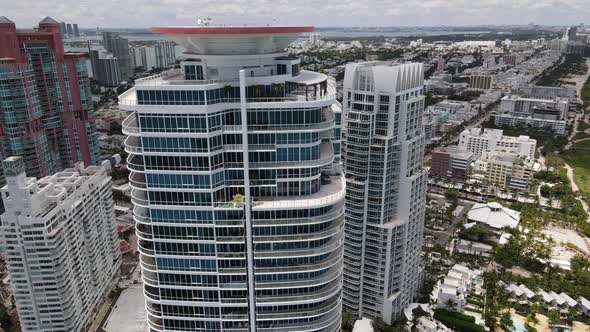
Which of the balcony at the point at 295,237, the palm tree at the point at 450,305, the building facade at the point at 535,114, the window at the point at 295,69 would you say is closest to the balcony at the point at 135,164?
the balcony at the point at 295,237

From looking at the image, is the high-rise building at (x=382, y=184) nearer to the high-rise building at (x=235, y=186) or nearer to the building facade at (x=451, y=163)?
the high-rise building at (x=235, y=186)

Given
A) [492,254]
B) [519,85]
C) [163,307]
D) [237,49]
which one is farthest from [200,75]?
[519,85]

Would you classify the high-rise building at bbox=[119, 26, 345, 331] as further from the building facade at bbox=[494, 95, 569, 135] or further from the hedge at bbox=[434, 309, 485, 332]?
the building facade at bbox=[494, 95, 569, 135]

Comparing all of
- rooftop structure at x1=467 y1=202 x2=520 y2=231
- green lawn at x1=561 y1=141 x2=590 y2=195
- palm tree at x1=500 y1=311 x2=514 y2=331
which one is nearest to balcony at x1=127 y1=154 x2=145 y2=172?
palm tree at x1=500 y1=311 x2=514 y2=331

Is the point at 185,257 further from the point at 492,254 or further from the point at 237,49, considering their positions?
the point at 492,254

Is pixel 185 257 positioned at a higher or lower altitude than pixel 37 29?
lower
